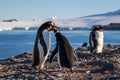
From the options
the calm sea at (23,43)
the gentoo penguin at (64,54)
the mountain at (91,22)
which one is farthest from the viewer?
the mountain at (91,22)

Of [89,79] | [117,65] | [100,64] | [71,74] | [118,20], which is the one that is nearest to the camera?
[89,79]

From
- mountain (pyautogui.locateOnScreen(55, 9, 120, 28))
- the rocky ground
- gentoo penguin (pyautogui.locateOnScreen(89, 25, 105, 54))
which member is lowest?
mountain (pyautogui.locateOnScreen(55, 9, 120, 28))

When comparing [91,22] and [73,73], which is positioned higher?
[73,73]

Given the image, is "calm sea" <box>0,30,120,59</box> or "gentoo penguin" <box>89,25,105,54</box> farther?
"calm sea" <box>0,30,120,59</box>

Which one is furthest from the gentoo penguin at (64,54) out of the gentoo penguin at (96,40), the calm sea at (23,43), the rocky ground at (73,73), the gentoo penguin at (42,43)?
the calm sea at (23,43)

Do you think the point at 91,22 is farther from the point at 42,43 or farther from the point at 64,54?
the point at 64,54

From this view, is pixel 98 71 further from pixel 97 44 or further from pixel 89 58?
pixel 97 44

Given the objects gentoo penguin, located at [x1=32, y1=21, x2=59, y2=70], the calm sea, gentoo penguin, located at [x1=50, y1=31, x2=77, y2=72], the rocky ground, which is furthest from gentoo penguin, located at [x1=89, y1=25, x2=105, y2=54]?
the calm sea

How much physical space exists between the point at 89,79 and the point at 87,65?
1193mm

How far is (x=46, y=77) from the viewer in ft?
18.1

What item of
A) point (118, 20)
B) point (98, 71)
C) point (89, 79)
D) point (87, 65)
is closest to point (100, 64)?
point (87, 65)

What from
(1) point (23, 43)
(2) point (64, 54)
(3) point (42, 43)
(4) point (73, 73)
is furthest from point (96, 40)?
(1) point (23, 43)

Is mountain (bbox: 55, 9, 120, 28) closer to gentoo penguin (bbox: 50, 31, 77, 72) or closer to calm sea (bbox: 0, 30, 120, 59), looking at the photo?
calm sea (bbox: 0, 30, 120, 59)

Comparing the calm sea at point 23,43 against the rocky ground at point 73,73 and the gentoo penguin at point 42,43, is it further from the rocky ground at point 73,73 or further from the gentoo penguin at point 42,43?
the rocky ground at point 73,73
